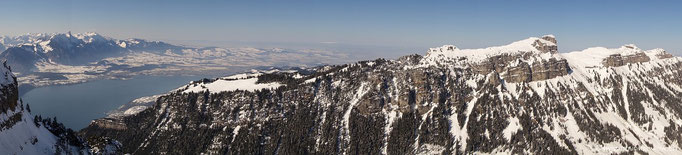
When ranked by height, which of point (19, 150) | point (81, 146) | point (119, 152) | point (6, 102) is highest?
point (6, 102)

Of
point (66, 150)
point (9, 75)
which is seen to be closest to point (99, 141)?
point (66, 150)

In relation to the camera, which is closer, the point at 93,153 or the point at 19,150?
the point at 19,150

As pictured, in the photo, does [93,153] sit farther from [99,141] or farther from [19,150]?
[19,150]

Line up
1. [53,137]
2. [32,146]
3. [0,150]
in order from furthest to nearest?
[53,137]
[32,146]
[0,150]

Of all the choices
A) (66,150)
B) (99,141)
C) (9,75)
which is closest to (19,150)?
(66,150)

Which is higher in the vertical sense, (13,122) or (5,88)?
(5,88)

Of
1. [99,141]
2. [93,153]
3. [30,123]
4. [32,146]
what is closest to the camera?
[32,146]
